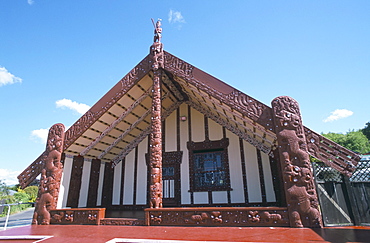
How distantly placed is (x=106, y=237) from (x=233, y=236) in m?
2.23

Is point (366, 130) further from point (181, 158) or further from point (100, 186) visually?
point (100, 186)

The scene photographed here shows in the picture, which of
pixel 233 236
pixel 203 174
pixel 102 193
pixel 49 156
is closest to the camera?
pixel 233 236

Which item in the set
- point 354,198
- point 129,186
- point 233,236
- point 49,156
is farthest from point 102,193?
point 354,198

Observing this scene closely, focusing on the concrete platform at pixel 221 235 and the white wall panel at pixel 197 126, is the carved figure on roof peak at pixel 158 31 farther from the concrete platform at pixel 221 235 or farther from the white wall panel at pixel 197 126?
the concrete platform at pixel 221 235

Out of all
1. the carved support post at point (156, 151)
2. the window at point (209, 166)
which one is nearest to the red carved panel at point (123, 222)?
the carved support post at point (156, 151)

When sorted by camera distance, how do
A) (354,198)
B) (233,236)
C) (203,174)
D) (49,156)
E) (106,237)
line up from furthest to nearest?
(203,174) < (49,156) < (354,198) < (106,237) < (233,236)

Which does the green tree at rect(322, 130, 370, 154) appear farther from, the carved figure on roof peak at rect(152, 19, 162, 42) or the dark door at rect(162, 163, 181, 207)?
the carved figure on roof peak at rect(152, 19, 162, 42)

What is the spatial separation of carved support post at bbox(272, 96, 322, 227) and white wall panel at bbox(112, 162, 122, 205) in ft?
22.0

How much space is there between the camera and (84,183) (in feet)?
25.4

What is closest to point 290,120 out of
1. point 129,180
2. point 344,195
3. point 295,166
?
point 295,166

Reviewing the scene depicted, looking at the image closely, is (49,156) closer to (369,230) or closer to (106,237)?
(106,237)

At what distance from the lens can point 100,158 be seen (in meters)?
8.47

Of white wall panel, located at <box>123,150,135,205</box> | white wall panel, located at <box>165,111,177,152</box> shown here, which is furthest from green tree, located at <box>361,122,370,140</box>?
white wall panel, located at <box>123,150,135,205</box>

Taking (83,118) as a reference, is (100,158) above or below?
below
